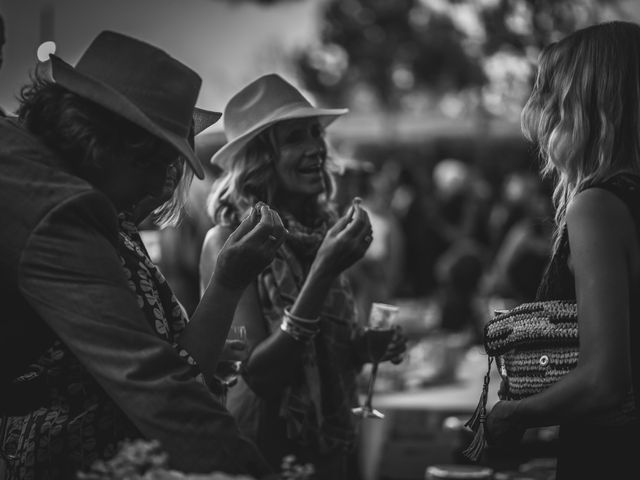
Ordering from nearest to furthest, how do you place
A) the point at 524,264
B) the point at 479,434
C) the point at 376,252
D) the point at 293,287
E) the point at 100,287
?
the point at 100,287 < the point at 479,434 < the point at 293,287 < the point at 524,264 < the point at 376,252

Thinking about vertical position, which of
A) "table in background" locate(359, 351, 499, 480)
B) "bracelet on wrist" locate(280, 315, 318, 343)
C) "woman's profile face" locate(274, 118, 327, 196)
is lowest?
"table in background" locate(359, 351, 499, 480)

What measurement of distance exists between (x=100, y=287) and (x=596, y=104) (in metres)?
1.08

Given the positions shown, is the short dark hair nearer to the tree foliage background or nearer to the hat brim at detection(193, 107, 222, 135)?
the hat brim at detection(193, 107, 222, 135)

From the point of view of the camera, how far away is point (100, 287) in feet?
5.46

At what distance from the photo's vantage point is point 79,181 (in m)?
1.71

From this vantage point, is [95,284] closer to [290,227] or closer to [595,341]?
[595,341]

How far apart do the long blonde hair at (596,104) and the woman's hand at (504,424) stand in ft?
1.31

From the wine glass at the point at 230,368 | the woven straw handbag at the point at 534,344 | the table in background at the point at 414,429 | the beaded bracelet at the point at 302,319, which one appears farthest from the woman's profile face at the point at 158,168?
the table in background at the point at 414,429

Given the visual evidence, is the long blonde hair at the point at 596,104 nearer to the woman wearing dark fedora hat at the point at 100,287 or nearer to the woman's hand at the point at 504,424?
the woman's hand at the point at 504,424

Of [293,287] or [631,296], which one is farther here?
[293,287]

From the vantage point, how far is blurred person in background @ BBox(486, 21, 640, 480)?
1.84 metres

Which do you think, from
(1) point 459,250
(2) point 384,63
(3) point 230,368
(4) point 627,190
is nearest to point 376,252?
(1) point 459,250

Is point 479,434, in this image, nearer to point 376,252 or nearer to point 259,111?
point 259,111

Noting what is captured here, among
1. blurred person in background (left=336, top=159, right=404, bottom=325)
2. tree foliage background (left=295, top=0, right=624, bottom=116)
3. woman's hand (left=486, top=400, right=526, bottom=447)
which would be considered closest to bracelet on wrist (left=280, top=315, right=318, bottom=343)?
woman's hand (left=486, top=400, right=526, bottom=447)
